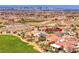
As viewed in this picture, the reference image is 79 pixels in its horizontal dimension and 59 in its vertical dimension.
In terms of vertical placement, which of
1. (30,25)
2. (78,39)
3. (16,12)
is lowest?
(78,39)

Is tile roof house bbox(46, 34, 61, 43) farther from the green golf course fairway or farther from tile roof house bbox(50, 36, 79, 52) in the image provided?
the green golf course fairway

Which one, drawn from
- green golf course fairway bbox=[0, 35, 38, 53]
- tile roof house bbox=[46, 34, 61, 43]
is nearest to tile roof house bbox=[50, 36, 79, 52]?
tile roof house bbox=[46, 34, 61, 43]

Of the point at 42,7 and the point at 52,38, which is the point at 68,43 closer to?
the point at 52,38

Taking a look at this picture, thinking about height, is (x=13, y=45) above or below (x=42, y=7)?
below

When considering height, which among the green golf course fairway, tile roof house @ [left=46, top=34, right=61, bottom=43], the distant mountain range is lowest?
the green golf course fairway

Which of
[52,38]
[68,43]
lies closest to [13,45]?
[52,38]

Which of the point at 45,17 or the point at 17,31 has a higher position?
the point at 45,17
